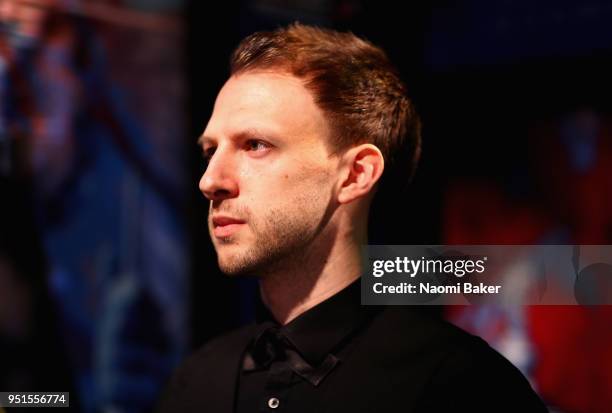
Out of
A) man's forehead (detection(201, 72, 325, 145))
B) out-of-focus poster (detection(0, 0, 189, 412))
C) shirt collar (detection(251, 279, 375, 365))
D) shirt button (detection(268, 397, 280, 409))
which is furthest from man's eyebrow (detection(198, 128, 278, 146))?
out-of-focus poster (detection(0, 0, 189, 412))

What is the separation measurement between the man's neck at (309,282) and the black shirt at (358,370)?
3cm

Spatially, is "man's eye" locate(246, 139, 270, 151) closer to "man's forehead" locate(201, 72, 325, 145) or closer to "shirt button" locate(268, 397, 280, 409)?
"man's forehead" locate(201, 72, 325, 145)

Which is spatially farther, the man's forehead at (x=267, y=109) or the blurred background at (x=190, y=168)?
the blurred background at (x=190, y=168)

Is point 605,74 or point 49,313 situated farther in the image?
Result: point 49,313

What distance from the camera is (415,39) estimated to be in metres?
3.24

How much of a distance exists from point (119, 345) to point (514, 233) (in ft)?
5.73

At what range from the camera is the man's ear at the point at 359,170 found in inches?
67.3

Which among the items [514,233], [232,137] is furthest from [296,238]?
[514,233]

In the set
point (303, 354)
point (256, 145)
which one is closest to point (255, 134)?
point (256, 145)

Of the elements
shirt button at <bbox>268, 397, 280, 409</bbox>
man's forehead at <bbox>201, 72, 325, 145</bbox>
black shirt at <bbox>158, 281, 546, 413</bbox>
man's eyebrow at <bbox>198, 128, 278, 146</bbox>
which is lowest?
shirt button at <bbox>268, 397, 280, 409</bbox>

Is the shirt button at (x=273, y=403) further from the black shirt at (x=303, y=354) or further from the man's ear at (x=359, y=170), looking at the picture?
the man's ear at (x=359, y=170)

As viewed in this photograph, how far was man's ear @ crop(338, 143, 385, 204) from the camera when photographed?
1.71 m

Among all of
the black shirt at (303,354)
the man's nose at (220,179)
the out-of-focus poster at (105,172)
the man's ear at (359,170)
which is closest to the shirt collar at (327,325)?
the black shirt at (303,354)

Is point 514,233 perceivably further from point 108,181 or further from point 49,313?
point 49,313
